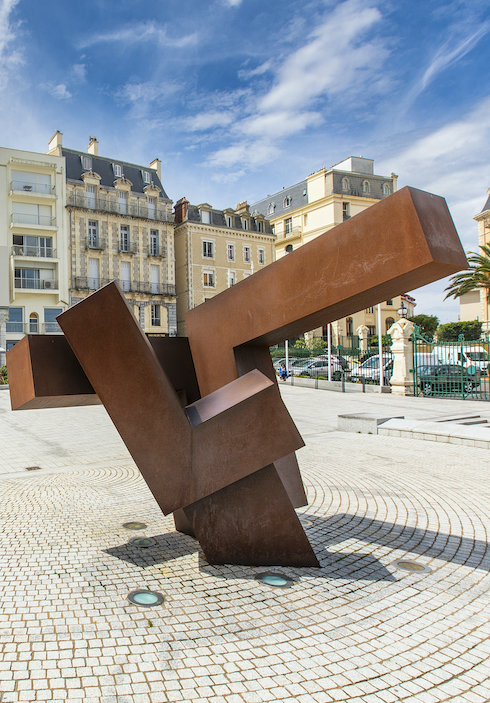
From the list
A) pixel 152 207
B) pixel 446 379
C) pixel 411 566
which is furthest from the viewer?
pixel 152 207

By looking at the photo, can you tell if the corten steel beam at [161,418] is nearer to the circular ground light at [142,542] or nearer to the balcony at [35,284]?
the circular ground light at [142,542]

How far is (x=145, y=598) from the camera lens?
3668mm

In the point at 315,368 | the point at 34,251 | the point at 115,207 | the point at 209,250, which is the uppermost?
the point at 115,207

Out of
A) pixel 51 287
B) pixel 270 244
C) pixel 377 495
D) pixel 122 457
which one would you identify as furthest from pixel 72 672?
pixel 270 244

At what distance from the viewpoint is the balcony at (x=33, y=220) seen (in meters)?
38.0

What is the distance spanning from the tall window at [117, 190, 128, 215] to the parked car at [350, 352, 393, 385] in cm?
2595

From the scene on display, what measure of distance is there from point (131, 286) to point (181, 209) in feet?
29.8

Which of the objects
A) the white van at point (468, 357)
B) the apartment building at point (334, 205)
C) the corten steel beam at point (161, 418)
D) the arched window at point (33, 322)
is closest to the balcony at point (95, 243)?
the arched window at point (33, 322)

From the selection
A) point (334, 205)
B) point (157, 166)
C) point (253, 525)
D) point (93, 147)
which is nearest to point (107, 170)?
point (93, 147)

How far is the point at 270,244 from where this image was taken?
5141cm

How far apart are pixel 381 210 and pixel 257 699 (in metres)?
3.05

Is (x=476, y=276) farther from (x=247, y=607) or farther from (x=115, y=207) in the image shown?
(x=247, y=607)

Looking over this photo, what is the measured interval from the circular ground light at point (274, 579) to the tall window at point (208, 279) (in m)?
43.5

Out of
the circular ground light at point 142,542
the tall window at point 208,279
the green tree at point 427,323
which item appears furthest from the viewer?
the green tree at point 427,323
